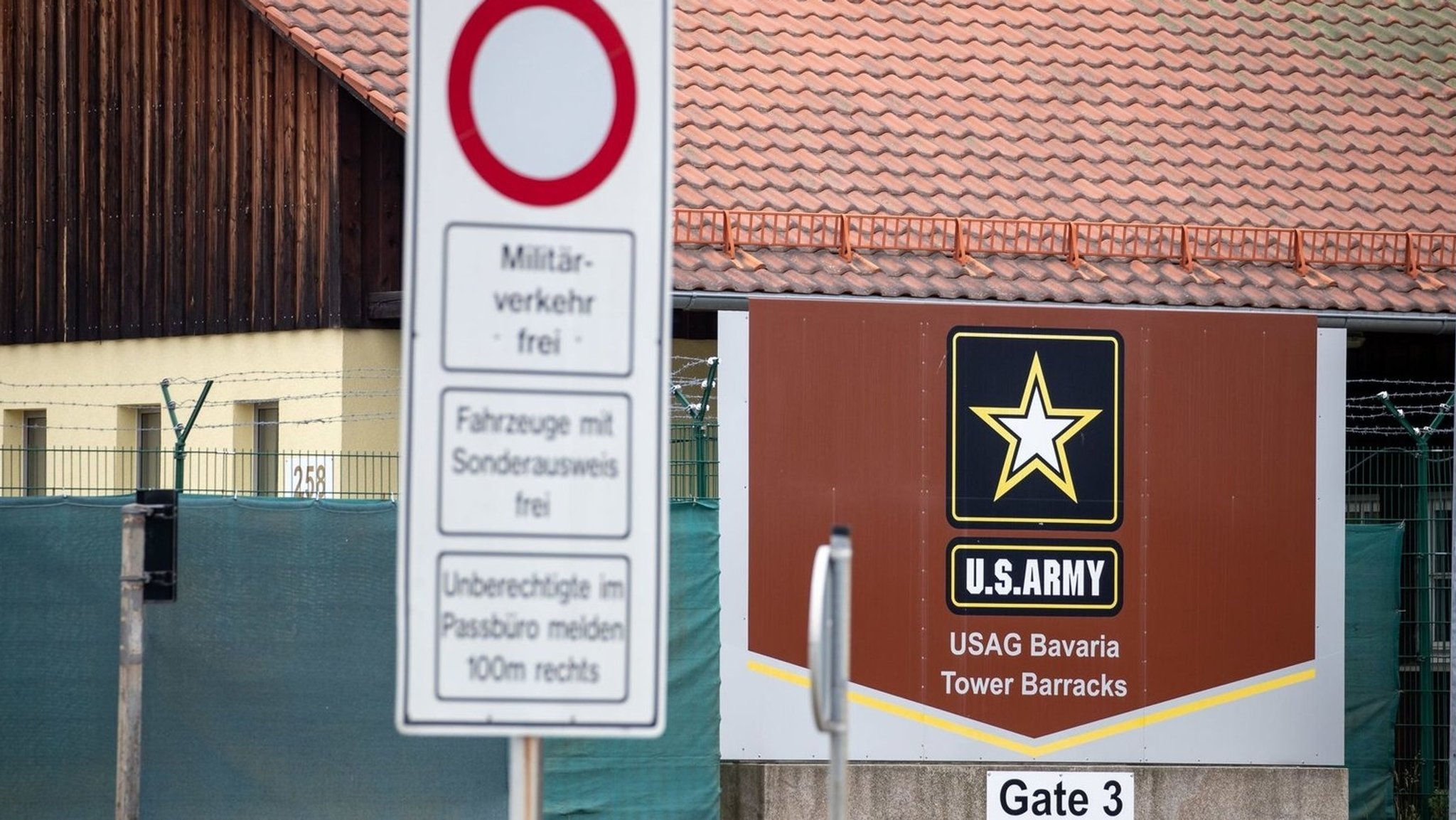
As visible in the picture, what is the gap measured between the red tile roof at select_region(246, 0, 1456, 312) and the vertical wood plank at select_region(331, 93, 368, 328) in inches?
19.4

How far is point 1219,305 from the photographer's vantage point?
51.2 feet

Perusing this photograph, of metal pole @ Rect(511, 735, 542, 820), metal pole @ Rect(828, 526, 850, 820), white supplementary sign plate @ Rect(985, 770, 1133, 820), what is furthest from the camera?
white supplementary sign plate @ Rect(985, 770, 1133, 820)

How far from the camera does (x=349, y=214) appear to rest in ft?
55.3

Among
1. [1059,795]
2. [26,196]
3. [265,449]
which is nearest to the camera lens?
[1059,795]

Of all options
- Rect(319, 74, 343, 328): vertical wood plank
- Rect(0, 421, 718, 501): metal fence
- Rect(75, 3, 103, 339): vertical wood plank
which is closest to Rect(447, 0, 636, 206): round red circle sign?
Rect(0, 421, 718, 501): metal fence

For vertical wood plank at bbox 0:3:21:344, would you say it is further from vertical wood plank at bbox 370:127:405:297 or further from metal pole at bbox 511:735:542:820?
metal pole at bbox 511:735:542:820

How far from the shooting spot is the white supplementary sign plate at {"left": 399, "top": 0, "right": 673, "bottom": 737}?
3.64 m

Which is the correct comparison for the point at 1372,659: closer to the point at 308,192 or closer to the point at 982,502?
the point at 982,502

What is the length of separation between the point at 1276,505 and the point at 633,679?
1100 centimetres

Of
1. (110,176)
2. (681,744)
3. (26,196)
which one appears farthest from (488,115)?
(26,196)

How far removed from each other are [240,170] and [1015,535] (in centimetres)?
749

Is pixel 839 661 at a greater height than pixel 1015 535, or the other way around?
pixel 839 661

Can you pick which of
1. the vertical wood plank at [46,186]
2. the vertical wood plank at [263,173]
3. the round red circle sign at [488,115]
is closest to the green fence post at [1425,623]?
the vertical wood plank at [263,173]

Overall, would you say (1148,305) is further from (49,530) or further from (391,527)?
(49,530)
